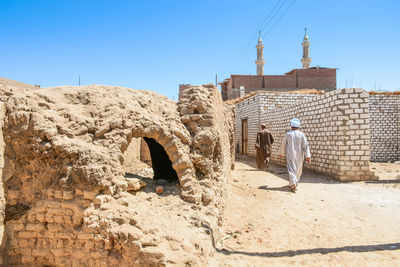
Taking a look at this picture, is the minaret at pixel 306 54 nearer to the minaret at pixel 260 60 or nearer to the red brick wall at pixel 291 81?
the minaret at pixel 260 60

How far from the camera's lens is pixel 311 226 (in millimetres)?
4121

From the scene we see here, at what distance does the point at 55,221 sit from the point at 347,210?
15.8ft

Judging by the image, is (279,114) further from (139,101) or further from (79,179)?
(79,179)

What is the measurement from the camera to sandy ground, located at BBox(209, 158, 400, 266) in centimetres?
315

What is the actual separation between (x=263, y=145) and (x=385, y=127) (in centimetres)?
749

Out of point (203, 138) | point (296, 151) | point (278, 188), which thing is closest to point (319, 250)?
point (203, 138)

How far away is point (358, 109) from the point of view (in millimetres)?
7195

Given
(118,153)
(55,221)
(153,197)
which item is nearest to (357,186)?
(153,197)

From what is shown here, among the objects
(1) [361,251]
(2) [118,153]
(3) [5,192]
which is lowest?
(1) [361,251]

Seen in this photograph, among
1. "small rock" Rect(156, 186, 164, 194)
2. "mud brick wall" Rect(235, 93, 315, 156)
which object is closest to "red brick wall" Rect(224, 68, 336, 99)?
"mud brick wall" Rect(235, 93, 315, 156)

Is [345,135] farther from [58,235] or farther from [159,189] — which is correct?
[58,235]

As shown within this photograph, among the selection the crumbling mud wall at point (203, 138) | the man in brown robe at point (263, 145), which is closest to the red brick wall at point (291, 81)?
the man in brown robe at point (263, 145)

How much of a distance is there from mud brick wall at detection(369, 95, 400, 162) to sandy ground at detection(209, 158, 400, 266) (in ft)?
22.0

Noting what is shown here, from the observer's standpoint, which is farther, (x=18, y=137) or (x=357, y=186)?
(x=357, y=186)
